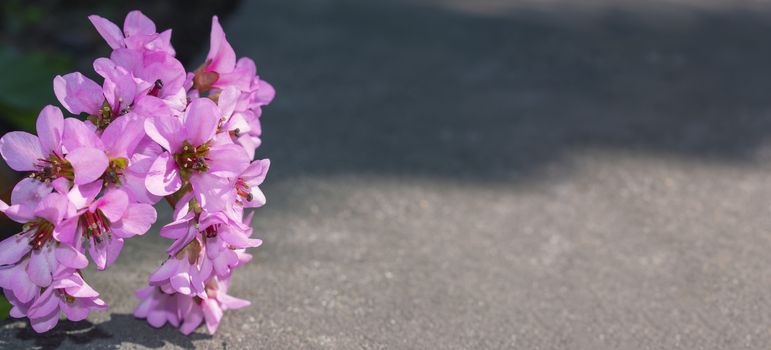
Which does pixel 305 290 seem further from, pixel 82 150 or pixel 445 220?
pixel 82 150

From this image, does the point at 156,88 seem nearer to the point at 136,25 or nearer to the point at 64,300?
the point at 136,25

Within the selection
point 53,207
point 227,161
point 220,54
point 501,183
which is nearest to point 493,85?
point 501,183

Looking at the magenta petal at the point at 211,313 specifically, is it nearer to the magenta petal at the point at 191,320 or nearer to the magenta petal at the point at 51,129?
the magenta petal at the point at 191,320

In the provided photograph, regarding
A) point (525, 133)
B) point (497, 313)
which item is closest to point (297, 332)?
point (497, 313)

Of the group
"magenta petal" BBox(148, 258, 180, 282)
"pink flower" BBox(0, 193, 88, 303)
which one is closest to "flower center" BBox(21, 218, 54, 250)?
"pink flower" BBox(0, 193, 88, 303)

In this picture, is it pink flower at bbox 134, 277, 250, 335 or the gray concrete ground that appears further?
the gray concrete ground

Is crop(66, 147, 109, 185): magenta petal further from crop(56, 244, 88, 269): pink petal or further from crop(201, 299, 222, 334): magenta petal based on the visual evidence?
crop(201, 299, 222, 334): magenta petal
